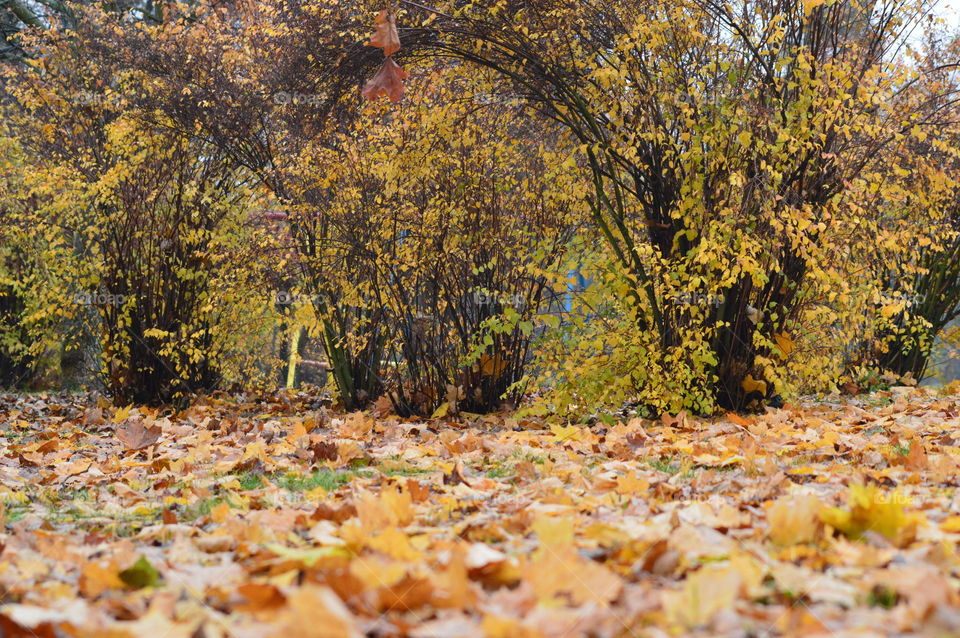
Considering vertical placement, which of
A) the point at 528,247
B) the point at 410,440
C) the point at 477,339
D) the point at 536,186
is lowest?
the point at 410,440

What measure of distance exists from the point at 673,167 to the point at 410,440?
268 cm

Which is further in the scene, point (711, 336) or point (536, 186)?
point (536, 186)

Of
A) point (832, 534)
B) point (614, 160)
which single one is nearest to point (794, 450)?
point (832, 534)

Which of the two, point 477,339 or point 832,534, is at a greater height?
point 477,339

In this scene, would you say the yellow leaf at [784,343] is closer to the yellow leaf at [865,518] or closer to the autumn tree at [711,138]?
the autumn tree at [711,138]

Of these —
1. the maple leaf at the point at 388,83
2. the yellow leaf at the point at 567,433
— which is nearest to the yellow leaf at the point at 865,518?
the maple leaf at the point at 388,83

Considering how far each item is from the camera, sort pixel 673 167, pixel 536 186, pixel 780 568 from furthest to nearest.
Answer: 1. pixel 536 186
2. pixel 673 167
3. pixel 780 568

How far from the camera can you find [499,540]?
7.80ft

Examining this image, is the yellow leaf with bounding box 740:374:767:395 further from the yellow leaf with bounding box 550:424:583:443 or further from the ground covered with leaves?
the yellow leaf with bounding box 550:424:583:443

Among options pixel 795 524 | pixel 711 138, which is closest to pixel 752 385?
pixel 711 138

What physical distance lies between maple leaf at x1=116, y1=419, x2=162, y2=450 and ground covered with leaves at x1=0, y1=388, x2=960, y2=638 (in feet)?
1.72

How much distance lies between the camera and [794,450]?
13.6 feet

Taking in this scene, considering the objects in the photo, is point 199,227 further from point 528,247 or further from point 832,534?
point 832,534

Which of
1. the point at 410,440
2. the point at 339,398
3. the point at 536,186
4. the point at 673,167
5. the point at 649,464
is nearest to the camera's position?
the point at 649,464
